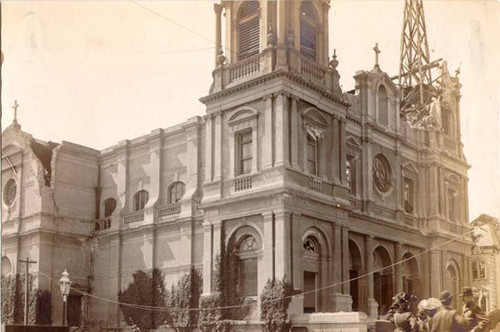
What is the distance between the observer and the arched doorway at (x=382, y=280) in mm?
13953

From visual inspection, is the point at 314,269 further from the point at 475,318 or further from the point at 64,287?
the point at 64,287

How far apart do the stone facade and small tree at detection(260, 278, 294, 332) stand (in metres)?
3.10

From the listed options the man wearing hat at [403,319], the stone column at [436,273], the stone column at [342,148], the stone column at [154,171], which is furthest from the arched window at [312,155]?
the man wearing hat at [403,319]

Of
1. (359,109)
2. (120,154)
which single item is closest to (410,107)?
(359,109)

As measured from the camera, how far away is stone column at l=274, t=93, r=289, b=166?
13457 mm

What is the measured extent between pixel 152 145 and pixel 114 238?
7.09 feet

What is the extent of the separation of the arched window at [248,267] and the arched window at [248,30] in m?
3.39

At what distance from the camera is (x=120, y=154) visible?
16.5 meters

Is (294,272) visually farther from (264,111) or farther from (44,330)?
Answer: (44,330)

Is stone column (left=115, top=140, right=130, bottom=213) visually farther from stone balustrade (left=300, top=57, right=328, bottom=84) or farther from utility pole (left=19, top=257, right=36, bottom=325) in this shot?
stone balustrade (left=300, top=57, right=328, bottom=84)

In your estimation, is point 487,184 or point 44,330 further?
point 44,330

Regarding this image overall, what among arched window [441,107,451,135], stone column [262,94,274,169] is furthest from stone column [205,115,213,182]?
arched window [441,107,451,135]

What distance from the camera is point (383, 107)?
52.8 feet

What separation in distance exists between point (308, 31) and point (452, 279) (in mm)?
4906
